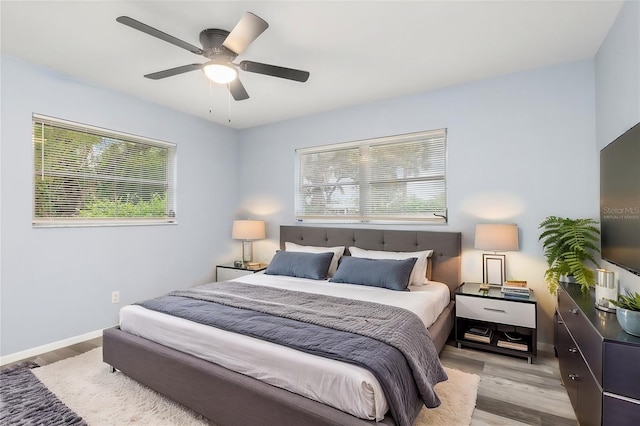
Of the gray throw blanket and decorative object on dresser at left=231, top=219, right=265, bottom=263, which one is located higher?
decorative object on dresser at left=231, top=219, right=265, bottom=263

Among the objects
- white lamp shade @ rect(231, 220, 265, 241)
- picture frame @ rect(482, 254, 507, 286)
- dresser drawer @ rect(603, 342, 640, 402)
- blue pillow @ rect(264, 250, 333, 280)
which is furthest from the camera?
white lamp shade @ rect(231, 220, 265, 241)

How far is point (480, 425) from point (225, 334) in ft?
5.35

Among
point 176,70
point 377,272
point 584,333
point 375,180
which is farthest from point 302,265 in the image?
point 584,333

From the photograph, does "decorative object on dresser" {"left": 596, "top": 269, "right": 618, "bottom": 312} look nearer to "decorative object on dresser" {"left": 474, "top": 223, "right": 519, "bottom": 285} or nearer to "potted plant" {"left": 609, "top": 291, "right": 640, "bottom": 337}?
"potted plant" {"left": 609, "top": 291, "right": 640, "bottom": 337}

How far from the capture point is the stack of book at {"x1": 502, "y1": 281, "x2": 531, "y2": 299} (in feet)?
9.33

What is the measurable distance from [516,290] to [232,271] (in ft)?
10.8

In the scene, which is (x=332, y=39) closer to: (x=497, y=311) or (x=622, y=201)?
(x=622, y=201)

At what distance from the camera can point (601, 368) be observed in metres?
1.44

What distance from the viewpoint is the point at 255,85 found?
→ 3.42m

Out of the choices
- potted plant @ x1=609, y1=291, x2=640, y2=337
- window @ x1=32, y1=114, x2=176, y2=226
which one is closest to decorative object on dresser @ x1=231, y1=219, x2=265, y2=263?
window @ x1=32, y1=114, x2=176, y2=226

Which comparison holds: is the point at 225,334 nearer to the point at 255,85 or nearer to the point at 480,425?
the point at 480,425

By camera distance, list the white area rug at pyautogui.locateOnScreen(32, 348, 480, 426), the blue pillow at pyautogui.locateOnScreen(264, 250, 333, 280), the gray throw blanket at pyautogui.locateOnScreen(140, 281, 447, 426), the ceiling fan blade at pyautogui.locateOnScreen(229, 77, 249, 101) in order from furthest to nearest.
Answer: the blue pillow at pyautogui.locateOnScreen(264, 250, 333, 280) < the ceiling fan blade at pyautogui.locateOnScreen(229, 77, 249, 101) < the white area rug at pyautogui.locateOnScreen(32, 348, 480, 426) < the gray throw blanket at pyautogui.locateOnScreen(140, 281, 447, 426)

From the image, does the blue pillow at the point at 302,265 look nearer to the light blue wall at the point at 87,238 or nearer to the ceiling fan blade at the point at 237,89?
the light blue wall at the point at 87,238

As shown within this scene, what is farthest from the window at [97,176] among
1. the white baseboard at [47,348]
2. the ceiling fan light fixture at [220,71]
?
the ceiling fan light fixture at [220,71]
